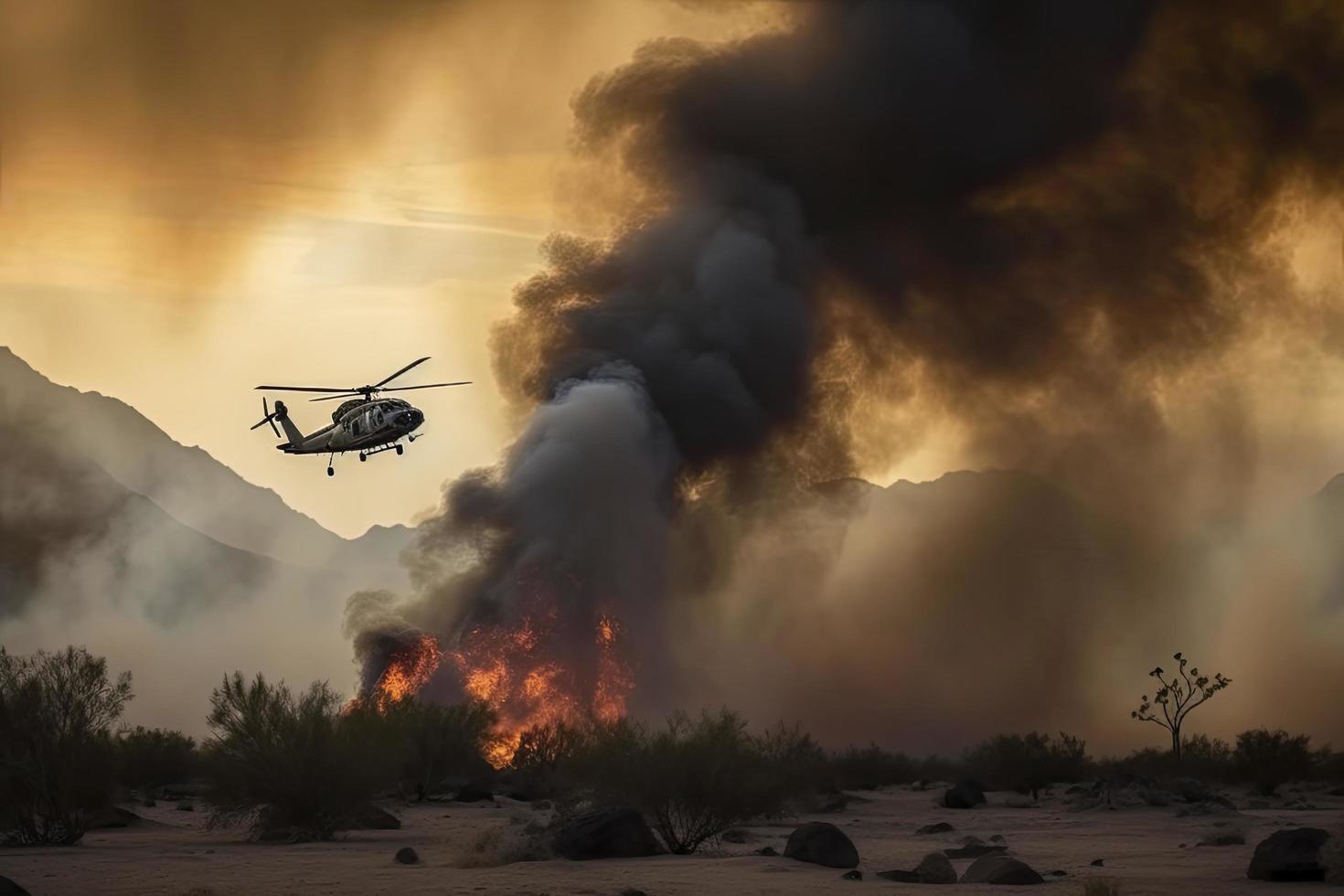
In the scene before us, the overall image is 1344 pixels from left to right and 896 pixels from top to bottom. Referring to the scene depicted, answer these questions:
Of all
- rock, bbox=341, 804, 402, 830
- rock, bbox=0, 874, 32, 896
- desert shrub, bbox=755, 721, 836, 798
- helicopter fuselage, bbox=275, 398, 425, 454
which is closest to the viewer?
rock, bbox=0, 874, 32, 896

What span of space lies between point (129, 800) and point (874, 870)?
36137 mm

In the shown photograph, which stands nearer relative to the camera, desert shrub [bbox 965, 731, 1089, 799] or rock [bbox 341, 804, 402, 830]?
rock [bbox 341, 804, 402, 830]

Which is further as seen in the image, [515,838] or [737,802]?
[737,802]

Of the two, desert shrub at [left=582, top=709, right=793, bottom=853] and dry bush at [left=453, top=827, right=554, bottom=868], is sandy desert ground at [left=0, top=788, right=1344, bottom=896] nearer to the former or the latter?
dry bush at [left=453, top=827, right=554, bottom=868]

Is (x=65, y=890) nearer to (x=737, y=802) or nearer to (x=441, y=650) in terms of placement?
(x=737, y=802)

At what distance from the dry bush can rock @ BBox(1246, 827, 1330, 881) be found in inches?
618

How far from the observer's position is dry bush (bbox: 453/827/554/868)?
35562 millimetres

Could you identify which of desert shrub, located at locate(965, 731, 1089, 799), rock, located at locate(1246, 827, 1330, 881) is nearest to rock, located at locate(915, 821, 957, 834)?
rock, located at locate(1246, 827, 1330, 881)

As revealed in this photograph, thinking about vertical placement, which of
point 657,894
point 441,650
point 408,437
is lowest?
point 657,894

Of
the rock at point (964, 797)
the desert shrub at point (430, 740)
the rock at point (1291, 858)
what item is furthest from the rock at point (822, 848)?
the rock at point (964, 797)

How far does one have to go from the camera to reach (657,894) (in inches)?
1185

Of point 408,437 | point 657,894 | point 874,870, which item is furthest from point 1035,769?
point 657,894

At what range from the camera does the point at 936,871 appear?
1293 inches

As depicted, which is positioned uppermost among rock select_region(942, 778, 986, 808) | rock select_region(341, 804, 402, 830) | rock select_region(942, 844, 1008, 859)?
rock select_region(942, 778, 986, 808)
